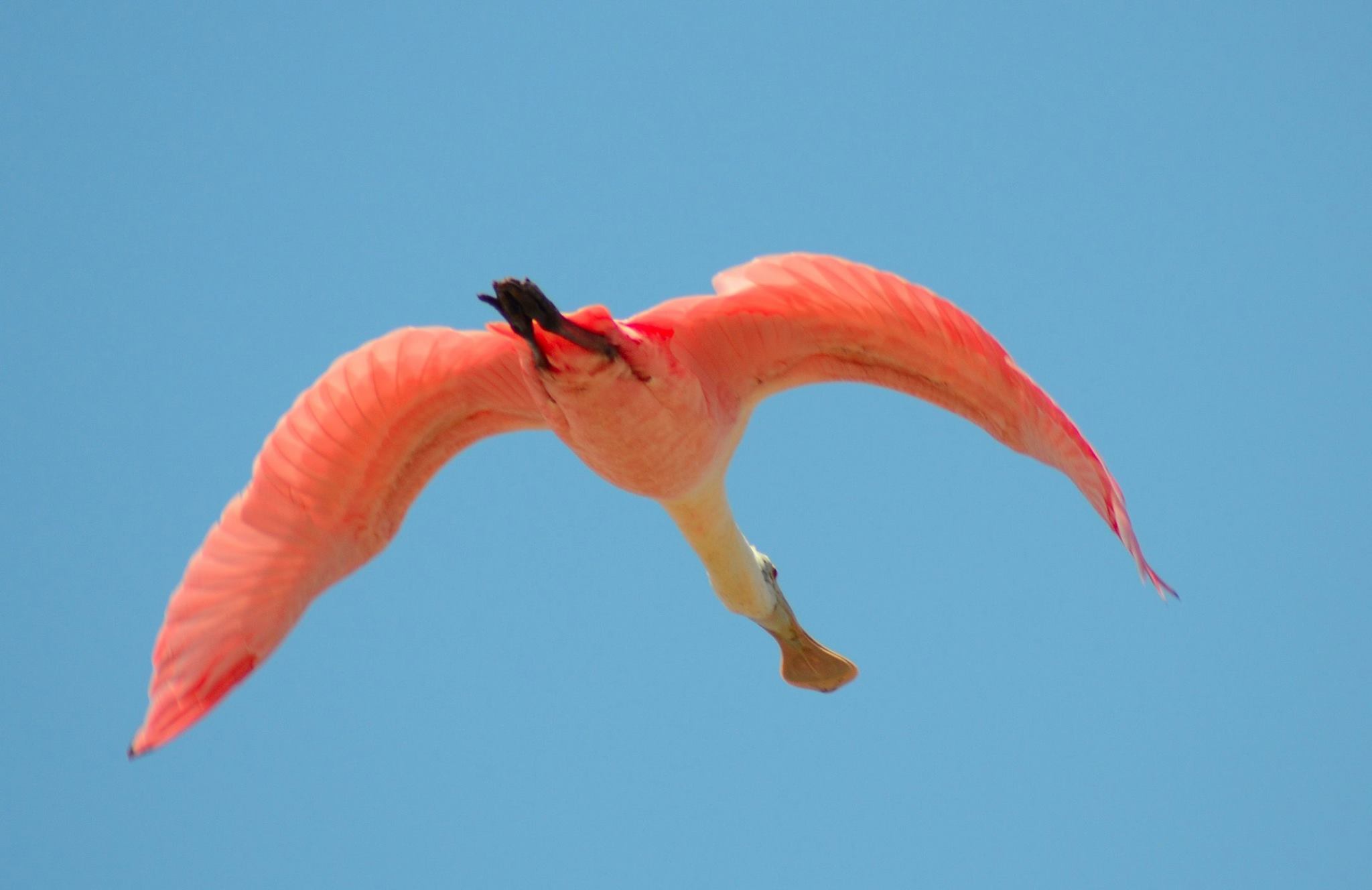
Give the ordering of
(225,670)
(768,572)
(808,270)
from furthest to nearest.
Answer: (768,572), (225,670), (808,270)


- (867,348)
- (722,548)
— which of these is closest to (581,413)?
(867,348)

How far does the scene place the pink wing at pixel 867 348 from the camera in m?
7.09

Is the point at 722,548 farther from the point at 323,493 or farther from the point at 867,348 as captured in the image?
the point at 323,493

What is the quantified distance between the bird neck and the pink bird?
0.05ft

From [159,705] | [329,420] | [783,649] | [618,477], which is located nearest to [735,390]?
[618,477]

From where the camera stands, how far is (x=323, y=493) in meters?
8.51

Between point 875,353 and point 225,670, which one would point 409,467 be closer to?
point 225,670

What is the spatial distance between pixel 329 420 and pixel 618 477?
1403 mm

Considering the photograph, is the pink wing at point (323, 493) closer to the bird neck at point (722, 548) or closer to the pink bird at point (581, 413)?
the pink bird at point (581, 413)

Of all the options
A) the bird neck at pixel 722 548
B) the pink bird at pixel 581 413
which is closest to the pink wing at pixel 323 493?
the pink bird at pixel 581 413

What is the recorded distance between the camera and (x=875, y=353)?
26.0 ft

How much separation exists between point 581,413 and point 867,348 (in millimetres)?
1381

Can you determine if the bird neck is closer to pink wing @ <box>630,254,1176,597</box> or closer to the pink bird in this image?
the pink bird

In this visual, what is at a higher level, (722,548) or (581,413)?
(722,548)
